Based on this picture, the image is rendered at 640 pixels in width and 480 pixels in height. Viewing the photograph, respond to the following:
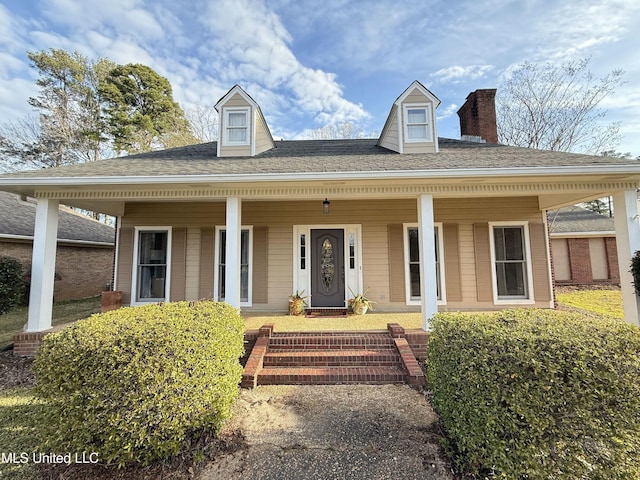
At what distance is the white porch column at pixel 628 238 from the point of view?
17.1ft

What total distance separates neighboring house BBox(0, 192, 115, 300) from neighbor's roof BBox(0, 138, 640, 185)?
261 inches

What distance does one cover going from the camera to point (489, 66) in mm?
11297

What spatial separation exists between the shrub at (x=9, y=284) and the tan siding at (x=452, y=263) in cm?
973

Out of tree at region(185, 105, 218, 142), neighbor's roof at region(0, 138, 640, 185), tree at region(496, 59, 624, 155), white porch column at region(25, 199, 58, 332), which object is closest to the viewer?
neighbor's roof at region(0, 138, 640, 185)

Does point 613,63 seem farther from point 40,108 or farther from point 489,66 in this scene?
point 40,108

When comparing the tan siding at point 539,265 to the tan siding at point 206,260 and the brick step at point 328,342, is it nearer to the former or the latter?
the brick step at point 328,342

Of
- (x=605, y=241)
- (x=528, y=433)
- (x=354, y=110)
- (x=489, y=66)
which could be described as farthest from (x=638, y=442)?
(x=354, y=110)

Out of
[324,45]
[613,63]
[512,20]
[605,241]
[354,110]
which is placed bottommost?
[605,241]

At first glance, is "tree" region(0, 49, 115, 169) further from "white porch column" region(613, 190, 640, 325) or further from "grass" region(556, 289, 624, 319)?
"grass" region(556, 289, 624, 319)

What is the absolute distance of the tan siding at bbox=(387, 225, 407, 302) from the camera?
7.28 meters

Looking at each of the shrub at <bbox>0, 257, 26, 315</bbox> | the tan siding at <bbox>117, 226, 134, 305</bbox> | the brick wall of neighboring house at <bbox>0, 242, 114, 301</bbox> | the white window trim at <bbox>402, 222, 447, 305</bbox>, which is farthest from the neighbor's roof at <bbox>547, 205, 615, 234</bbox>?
the brick wall of neighboring house at <bbox>0, 242, 114, 301</bbox>

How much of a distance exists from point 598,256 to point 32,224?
963 inches

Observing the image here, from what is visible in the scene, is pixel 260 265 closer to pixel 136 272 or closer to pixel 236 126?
pixel 136 272

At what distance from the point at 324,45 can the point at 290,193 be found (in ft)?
24.3
